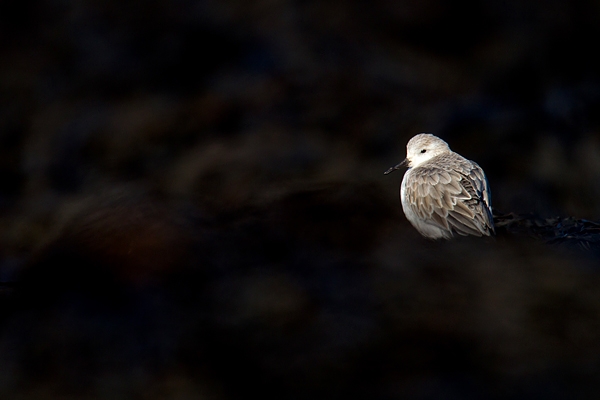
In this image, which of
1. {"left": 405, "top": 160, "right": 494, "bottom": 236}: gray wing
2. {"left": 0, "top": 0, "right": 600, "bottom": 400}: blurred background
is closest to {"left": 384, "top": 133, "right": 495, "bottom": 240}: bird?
{"left": 405, "top": 160, "right": 494, "bottom": 236}: gray wing

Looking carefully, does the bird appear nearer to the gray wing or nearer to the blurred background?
the gray wing

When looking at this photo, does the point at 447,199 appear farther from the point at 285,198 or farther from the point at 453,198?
the point at 285,198

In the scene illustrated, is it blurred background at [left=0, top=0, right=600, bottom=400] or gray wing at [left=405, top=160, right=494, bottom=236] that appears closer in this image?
blurred background at [left=0, top=0, right=600, bottom=400]

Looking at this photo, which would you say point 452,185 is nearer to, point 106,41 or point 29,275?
point 29,275

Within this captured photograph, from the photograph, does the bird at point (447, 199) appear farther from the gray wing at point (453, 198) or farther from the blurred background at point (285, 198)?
the blurred background at point (285, 198)

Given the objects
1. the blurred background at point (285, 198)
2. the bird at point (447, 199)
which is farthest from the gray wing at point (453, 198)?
the blurred background at point (285, 198)

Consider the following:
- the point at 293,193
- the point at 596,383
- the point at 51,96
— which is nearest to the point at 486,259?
the point at 596,383

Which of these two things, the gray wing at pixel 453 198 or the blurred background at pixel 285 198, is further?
the gray wing at pixel 453 198

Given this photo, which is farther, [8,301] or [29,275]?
[29,275]
